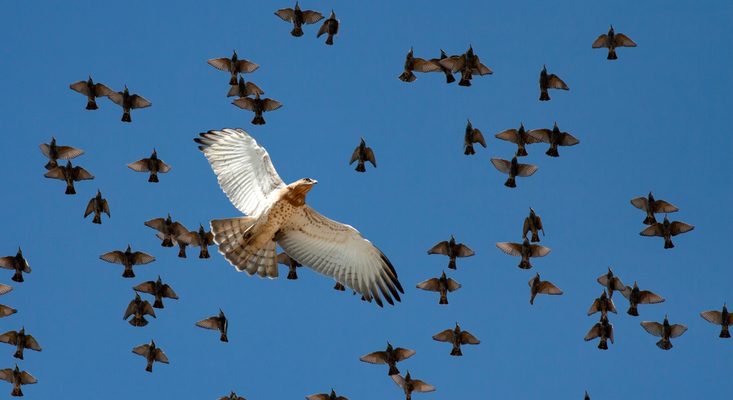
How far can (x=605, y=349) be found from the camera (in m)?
21.4

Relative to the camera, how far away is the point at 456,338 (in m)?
21.6

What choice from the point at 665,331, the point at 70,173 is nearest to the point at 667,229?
the point at 665,331

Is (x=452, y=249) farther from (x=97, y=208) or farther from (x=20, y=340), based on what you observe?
(x=20, y=340)

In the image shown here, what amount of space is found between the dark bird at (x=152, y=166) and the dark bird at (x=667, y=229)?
9.38m

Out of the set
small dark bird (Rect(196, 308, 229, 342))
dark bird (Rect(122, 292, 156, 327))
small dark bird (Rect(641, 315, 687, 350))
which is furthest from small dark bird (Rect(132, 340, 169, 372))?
small dark bird (Rect(641, 315, 687, 350))

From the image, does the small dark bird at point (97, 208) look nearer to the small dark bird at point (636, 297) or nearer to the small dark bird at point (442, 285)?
the small dark bird at point (442, 285)

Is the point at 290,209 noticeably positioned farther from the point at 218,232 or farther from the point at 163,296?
the point at 163,296

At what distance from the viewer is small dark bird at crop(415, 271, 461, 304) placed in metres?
21.6

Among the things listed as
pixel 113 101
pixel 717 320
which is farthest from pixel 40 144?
pixel 717 320

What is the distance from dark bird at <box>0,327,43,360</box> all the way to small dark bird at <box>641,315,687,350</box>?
466 inches

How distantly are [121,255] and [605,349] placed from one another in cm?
950

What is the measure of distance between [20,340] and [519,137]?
34.2 feet

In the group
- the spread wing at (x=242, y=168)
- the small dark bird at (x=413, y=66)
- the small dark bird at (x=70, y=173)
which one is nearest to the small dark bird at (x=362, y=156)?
the small dark bird at (x=413, y=66)

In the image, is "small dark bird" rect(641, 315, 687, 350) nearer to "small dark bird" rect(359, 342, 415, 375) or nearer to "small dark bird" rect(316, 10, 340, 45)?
"small dark bird" rect(359, 342, 415, 375)
